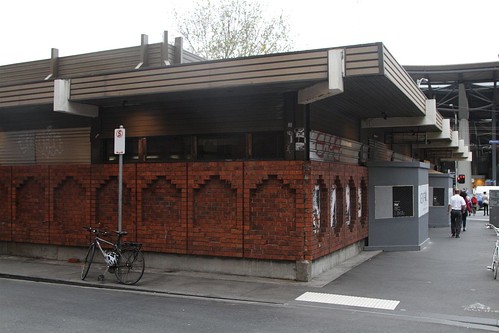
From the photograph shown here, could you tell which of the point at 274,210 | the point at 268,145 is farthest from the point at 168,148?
the point at 274,210

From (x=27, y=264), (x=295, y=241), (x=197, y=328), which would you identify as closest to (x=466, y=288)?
(x=295, y=241)

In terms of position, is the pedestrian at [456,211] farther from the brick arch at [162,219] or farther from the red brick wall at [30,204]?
the red brick wall at [30,204]

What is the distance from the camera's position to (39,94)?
11289 millimetres

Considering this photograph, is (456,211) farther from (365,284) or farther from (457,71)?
(457,71)

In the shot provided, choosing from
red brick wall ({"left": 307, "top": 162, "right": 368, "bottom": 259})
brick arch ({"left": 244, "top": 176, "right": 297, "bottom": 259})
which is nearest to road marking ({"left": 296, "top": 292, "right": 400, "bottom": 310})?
red brick wall ({"left": 307, "top": 162, "right": 368, "bottom": 259})

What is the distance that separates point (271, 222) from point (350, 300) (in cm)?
232

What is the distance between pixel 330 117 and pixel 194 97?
3.25 m

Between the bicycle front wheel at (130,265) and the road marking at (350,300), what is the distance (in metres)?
3.25

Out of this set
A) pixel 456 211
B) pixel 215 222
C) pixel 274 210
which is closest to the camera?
pixel 274 210

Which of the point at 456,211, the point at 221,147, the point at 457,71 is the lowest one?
the point at 456,211

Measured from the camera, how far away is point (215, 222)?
34.2 feet

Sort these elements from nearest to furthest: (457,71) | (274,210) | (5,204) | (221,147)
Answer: (274,210)
(221,147)
(5,204)
(457,71)

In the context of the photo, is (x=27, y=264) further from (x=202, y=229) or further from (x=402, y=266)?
(x=402, y=266)

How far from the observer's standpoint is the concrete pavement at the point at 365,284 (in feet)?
25.9
